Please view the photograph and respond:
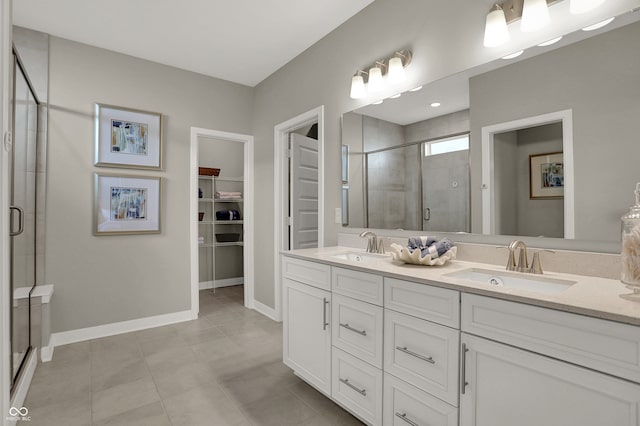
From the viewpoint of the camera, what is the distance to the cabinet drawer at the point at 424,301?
1.29 m

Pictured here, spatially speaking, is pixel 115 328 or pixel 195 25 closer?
pixel 195 25

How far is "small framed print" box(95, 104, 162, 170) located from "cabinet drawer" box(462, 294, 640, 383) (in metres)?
3.21

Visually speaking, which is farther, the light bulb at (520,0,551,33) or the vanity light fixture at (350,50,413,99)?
the vanity light fixture at (350,50,413,99)

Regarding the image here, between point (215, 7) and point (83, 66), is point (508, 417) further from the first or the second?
point (83, 66)

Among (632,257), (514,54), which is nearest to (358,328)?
(632,257)

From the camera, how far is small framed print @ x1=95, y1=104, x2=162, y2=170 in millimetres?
3090

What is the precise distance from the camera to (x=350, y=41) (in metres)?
2.65

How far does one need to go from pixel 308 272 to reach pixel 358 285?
46cm

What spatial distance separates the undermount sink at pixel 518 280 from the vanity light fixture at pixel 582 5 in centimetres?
116

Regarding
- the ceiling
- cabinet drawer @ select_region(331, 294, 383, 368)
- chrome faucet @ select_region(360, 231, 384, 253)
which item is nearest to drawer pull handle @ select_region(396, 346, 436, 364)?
cabinet drawer @ select_region(331, 294, 383, 368)

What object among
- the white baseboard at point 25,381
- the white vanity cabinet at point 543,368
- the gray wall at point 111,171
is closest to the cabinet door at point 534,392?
the white vanity cabinet at point 543,368

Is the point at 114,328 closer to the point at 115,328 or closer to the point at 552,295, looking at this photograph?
the point at 115,328

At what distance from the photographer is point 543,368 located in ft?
3.42

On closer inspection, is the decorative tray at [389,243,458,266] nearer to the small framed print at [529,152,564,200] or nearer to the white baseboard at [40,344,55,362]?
the small framed print at [529,152,564,200]
